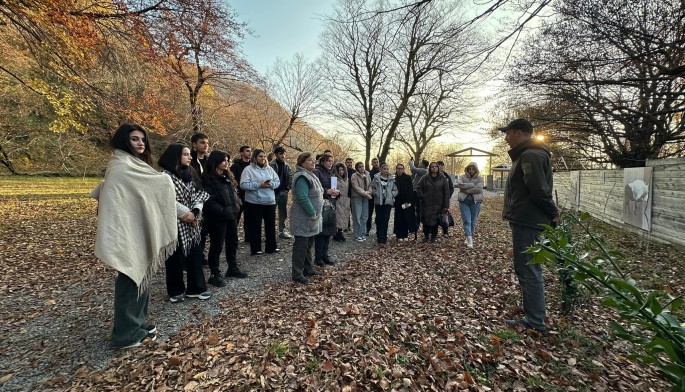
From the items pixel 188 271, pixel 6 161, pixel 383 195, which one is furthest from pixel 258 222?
pixel 6 161

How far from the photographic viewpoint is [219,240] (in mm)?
4465

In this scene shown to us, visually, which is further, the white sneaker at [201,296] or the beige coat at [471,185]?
the beige coat at [471,185]

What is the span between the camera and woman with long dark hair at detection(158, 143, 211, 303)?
3770mm

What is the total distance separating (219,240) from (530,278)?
13.3 ft

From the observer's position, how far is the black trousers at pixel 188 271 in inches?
156

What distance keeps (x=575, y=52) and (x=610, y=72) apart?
108cm

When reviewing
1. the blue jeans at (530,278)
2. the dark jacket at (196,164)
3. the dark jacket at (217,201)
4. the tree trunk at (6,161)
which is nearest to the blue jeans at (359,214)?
the dark jacket at (217,201)

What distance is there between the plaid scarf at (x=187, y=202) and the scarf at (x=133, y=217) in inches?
22.3

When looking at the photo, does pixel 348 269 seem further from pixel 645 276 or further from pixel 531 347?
pixel 645 276

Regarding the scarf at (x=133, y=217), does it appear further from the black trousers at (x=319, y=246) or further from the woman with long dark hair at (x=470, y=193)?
the woman with long dark hair at (x=470, y=193)

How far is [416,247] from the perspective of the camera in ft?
24.5

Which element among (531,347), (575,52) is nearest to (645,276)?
(531,347)

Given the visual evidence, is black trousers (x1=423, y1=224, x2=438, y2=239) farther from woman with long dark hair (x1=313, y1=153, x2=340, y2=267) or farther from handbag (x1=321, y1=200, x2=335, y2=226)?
handbag (x1=321, y1=200, x2=335, y2=226)

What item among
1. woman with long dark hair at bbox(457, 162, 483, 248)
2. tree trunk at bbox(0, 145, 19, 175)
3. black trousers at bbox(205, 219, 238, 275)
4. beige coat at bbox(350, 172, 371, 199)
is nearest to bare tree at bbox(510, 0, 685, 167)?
woman with long dark hair at bbox(457, 162, 483, 248)
